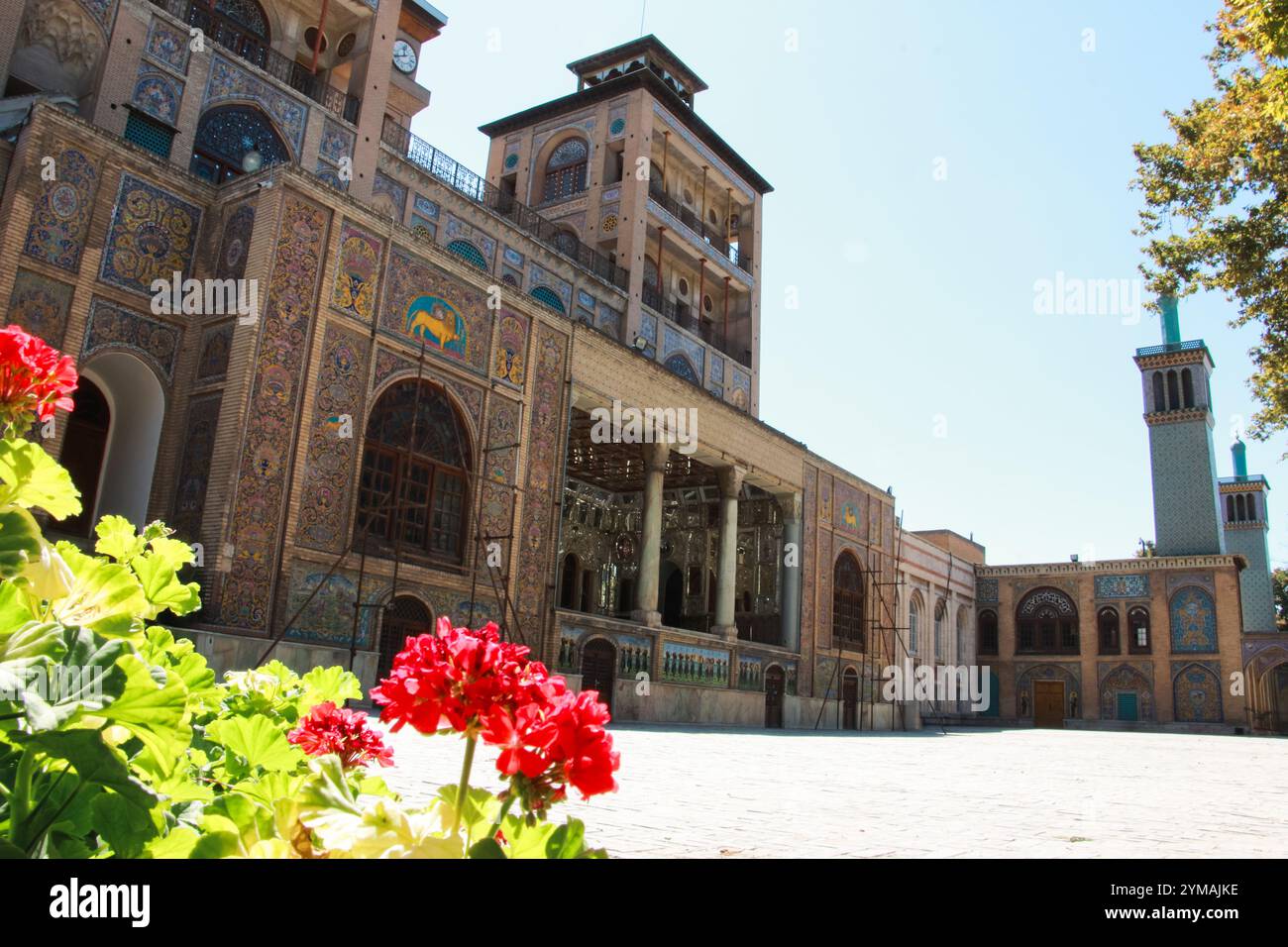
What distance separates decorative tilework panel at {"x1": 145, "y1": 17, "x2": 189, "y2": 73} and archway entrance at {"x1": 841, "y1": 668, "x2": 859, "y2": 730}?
2428cm

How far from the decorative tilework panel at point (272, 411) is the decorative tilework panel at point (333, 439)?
1.50 feet

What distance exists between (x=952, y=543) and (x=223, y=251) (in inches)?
1525

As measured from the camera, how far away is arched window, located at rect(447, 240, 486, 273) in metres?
22.3

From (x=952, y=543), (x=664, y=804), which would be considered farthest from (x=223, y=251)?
(x=952, y=543)

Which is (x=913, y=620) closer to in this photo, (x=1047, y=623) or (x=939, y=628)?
(x=939, y=628)

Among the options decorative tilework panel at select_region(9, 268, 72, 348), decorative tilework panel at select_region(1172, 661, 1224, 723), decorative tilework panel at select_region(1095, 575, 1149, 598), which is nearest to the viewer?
decorative tilework panel at select_region(9, 268, 72, 348)

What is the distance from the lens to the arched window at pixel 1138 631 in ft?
143

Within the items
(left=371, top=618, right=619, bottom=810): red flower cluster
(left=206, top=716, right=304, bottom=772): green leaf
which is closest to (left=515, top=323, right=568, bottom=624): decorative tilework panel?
(left=206, top=716, right=304, bottom=772): green leaf

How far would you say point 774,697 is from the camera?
27.6 meters

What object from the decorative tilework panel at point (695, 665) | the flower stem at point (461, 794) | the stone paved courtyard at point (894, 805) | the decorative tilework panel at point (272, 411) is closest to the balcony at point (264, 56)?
the decorative tilework panel at point (272, 411)

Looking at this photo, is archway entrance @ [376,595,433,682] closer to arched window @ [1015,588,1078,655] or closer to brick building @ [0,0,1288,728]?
brick building @ [0,0,1288,728]

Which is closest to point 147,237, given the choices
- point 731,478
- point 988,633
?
point 731,478

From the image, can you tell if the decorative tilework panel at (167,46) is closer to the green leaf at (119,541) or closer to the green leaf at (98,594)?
the green leaf at (119,541)
